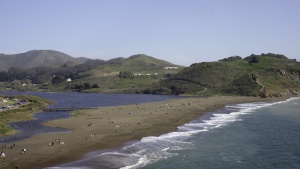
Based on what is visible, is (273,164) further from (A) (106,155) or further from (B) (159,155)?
(A) (106,155)

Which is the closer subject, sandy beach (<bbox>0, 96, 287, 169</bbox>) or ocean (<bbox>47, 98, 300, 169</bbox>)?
ocean (<bbox>47, 98, 300, 169</bbox>)

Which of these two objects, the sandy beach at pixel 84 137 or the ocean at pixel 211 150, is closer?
the ocean at pixel 211 150

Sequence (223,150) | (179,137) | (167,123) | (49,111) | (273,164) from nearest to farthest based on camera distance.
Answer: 1. (273,164)
2. (223,150)
3. (179,137)
4. (167,123)
5. (49,111)

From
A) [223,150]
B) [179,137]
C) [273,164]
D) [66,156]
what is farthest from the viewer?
[179,137]

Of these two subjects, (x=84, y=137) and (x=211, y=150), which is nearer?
(x=211, y=150)

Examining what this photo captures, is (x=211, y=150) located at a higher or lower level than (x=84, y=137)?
lower

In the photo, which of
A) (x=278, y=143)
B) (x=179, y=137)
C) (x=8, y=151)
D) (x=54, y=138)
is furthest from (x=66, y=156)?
(x=278, y=143)

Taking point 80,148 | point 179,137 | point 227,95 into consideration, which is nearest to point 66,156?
point 80,148

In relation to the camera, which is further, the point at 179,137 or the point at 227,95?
the point at 227,95
